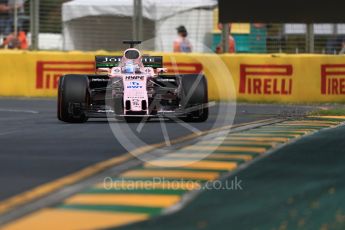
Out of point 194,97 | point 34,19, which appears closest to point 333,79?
point 34,19

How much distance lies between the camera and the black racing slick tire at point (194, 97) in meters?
15.8

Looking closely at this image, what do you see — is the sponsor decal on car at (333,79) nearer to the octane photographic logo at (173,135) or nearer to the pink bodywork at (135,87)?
the octane photographic logo at (173,135)

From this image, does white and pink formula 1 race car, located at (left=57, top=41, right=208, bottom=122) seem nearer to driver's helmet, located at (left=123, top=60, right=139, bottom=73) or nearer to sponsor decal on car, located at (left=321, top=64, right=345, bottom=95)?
driver's helmet, located at (left=123, top=60, right=139, bottom=73)

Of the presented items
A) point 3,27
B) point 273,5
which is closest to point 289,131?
point 273,5

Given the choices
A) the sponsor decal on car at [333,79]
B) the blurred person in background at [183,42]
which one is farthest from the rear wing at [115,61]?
the blurred person in background at [183,42]

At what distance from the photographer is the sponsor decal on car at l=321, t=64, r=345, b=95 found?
2286 centimetres

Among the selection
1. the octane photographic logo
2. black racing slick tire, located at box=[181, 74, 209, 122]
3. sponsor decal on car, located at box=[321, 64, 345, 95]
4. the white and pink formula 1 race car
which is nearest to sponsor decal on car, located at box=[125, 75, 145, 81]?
the white and pink formula 1 race car

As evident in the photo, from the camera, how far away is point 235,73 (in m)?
23.4

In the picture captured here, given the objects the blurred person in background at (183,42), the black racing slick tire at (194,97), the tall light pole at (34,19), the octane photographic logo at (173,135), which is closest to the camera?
the octane photographic logo at (173,135)

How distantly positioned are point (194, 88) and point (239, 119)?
139 centimetres

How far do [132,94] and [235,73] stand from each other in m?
8.41

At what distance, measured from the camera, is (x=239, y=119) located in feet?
55.1

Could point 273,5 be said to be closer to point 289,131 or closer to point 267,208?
point 289,131

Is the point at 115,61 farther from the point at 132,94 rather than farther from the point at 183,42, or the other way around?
the point at 183,42
